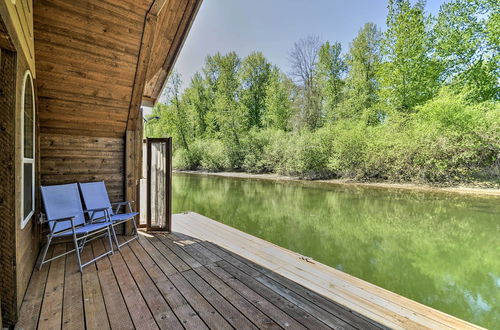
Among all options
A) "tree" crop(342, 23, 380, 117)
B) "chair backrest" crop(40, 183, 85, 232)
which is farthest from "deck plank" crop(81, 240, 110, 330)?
"tree" crop(342, 23, 380, 117)

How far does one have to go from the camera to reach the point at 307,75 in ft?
60.5

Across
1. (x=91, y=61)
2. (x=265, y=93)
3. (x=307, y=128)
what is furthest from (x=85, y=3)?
(x=265, y=93)

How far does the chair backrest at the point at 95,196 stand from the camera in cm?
302

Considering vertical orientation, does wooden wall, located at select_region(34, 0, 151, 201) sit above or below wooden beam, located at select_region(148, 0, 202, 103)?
below

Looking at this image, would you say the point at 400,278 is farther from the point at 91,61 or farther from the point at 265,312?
the point at 91,61

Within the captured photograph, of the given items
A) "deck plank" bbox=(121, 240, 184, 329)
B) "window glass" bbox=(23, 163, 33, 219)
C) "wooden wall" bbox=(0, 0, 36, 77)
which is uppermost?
"wooden wall" bbox=(0, 0, 36, 77)

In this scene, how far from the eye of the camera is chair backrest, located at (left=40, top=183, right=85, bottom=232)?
2609 mm

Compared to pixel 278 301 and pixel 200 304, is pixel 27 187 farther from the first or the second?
pixel 278 301

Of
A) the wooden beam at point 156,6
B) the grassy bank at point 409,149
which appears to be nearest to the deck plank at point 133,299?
the wooden beam at point 156,6

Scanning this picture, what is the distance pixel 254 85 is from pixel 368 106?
9729 mm

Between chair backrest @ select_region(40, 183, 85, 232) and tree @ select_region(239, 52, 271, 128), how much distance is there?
18.5 meters

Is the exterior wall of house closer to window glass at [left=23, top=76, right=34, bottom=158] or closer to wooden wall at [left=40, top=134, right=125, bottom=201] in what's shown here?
window glass at [left=23, top=76, right=34, bottom=158]

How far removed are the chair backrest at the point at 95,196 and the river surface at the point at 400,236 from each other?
9.27ft

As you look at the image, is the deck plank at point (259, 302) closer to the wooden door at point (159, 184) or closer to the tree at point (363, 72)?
the wooden door at point (159, 184)
